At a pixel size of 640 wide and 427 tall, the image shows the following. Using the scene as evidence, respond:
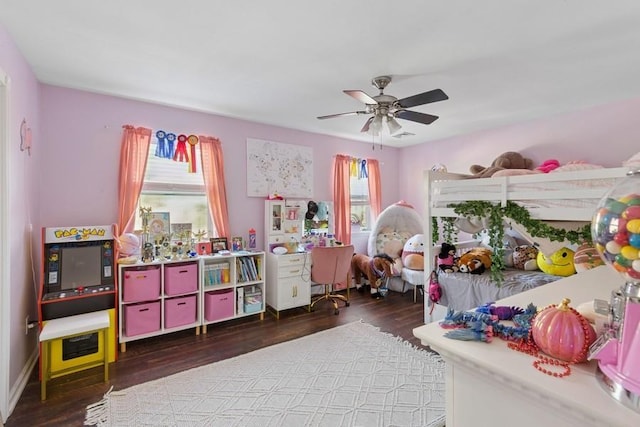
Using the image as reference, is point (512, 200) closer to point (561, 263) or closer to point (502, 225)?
point (502, 225)

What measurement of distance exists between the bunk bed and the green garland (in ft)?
Result: 0.14

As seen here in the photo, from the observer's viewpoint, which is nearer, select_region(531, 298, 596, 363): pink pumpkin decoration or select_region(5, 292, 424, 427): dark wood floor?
select_region(531, 298, 596, 363): pink pumpkin decoration

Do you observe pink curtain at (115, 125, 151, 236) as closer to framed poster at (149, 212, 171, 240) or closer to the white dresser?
framed poster at (149, 212, 171, 240)

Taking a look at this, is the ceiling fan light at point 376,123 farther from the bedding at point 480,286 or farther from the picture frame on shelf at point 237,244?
the picture frame on shelf at point 237,244

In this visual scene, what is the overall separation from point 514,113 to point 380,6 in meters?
2.71

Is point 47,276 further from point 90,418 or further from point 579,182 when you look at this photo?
point 579,182

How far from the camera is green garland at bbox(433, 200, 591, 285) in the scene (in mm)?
2361

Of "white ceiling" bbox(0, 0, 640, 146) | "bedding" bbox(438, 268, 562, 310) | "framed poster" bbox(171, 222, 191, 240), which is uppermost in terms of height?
"white ceiling" bbox(0, 0, 640, 146)

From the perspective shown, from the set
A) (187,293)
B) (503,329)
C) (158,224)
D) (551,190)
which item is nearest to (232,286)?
(187,293)

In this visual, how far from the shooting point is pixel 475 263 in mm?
3236

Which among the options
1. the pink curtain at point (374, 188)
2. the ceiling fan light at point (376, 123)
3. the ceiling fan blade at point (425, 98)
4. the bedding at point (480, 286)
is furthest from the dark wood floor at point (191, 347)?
the ceiling fan blade at point (425, 98)

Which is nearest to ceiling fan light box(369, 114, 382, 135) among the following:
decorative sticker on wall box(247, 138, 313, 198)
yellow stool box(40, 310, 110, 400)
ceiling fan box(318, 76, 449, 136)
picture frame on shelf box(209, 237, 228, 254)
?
ceiling fan box(318, 76, 449, 136)

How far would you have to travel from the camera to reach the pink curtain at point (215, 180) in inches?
142

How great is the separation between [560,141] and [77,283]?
17.1ft
